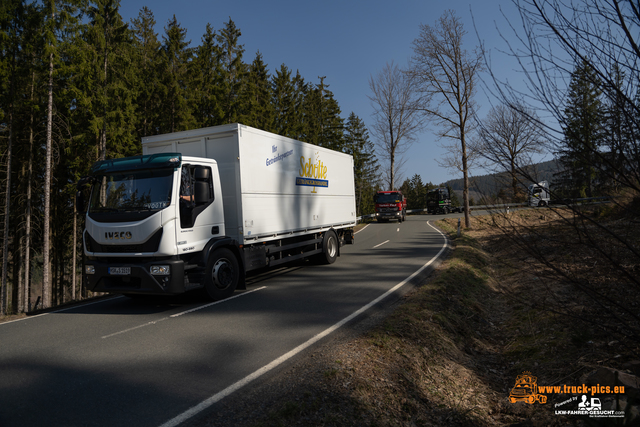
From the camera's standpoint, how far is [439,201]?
45.8 metres

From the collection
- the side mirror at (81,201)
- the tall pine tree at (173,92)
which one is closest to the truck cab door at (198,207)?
the side mirror at (81,201)

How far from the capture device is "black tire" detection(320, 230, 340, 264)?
12.4 metres

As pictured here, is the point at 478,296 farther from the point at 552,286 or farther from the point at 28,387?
the point at 28,387

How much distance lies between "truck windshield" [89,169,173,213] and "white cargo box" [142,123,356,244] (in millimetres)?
1620

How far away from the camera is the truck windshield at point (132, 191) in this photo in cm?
687

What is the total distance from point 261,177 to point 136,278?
3560 mm

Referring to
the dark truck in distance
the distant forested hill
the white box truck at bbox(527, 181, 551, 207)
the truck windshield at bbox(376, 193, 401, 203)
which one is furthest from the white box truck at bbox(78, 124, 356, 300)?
the dark truck in distance

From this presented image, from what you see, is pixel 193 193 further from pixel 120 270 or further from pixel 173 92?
pixel 173 92

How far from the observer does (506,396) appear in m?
4.21

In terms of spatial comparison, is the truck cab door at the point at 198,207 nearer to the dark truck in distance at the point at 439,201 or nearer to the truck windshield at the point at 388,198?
the truck windshield at the point at 388,198

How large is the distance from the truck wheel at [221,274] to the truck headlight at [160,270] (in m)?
0.84

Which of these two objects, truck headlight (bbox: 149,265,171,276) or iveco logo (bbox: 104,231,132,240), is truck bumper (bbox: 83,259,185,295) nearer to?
truck headlight (bbox: 149,265,171,276)

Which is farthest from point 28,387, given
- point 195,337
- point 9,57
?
point 9,57

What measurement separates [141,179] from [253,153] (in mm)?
2545
